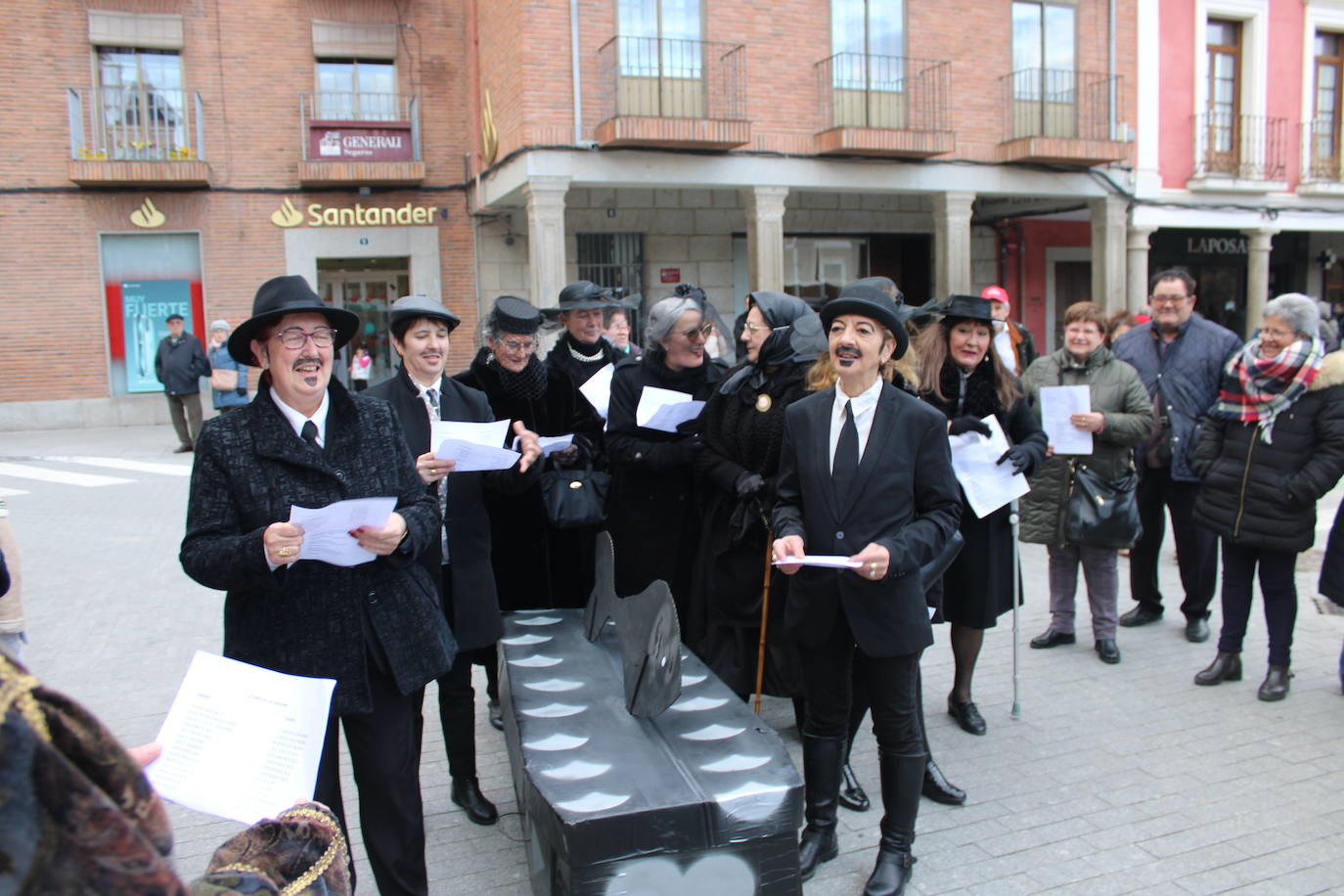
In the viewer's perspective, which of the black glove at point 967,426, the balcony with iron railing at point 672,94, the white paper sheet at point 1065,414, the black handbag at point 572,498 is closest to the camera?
the black glove at point 967,426

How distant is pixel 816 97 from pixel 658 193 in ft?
10.7

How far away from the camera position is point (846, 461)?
310 centimetres

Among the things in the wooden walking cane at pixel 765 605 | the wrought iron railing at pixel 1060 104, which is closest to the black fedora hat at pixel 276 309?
the wooden walking cane at pixel 765 605

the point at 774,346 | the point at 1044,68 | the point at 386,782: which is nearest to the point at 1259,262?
the point at 1044,68

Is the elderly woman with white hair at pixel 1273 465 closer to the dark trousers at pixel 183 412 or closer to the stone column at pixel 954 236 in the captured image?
the stone column at pixel 954 236

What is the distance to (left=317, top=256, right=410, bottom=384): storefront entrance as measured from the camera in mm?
17953

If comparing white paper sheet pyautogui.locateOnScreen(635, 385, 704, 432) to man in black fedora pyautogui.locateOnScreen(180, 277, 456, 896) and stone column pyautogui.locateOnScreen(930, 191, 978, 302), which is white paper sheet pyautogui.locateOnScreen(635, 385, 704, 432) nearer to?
man in black fedora pyautogui.locateOnScreen(180, 277, 456, 896)

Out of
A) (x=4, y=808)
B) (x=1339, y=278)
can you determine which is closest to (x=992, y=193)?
Answer: (x=1339, y=278)

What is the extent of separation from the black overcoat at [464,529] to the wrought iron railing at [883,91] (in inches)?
562

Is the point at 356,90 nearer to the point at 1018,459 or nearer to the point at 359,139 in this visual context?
the point at 359,139

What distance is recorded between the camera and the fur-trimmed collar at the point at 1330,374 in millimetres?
4465

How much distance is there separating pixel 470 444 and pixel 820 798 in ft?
5.36

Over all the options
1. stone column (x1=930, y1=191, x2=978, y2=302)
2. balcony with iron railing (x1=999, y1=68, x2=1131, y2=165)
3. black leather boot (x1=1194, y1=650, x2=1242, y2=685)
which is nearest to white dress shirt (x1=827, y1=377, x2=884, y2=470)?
black leather boot (x1=1194, y1=650, x2=1242, y2=685)

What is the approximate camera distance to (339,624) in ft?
8.37
